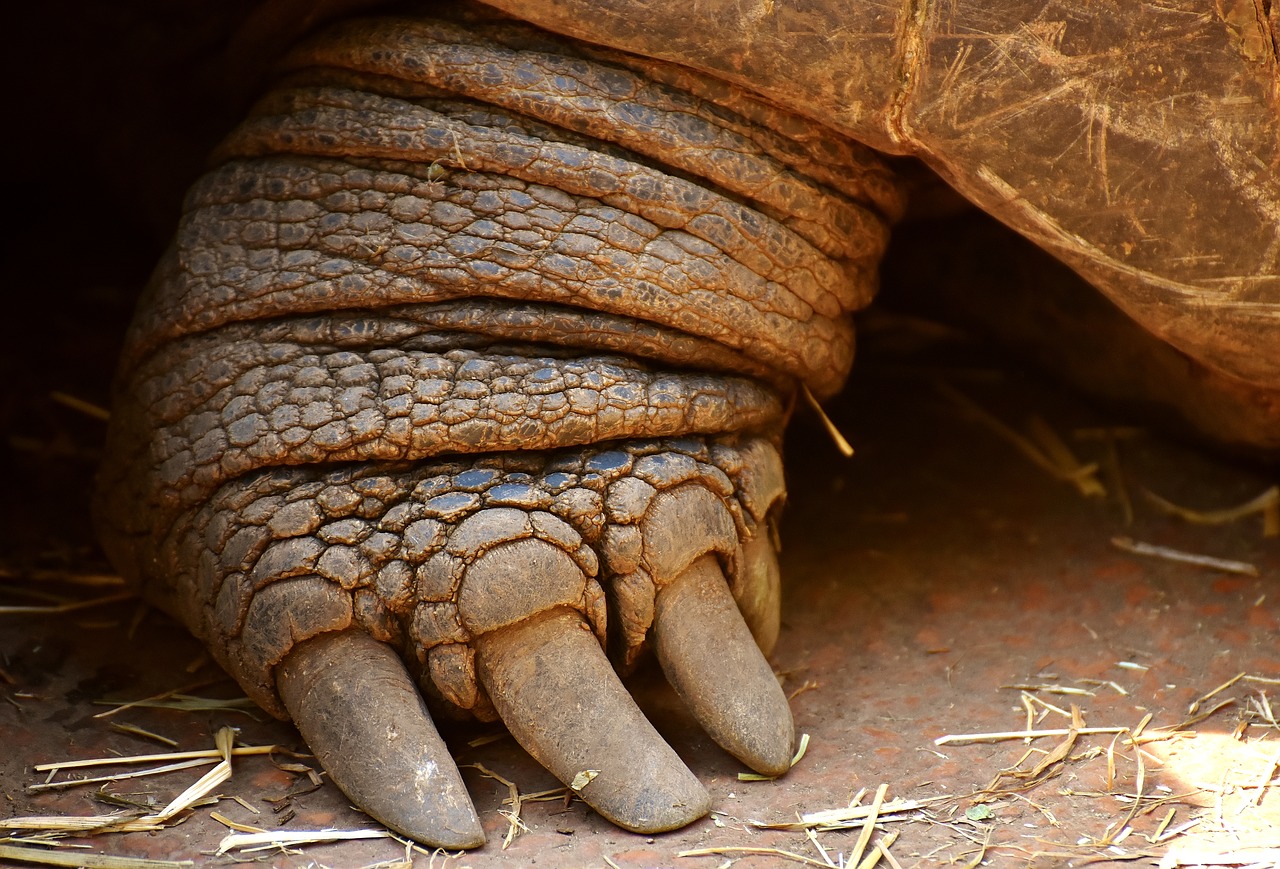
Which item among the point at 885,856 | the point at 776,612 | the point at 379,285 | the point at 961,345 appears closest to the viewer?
the point at 885,856

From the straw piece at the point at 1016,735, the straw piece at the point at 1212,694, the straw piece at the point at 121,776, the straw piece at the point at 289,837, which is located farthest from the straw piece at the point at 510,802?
the straw piece at the point at 1212,694

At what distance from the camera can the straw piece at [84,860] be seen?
163cm

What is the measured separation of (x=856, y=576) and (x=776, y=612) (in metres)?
0.41

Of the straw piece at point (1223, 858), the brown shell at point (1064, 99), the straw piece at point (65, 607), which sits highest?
the brown shell at point (1064, 99)

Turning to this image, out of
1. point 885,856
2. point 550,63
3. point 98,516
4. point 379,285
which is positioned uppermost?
point 550,63

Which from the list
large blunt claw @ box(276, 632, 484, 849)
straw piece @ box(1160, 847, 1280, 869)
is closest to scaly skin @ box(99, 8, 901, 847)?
large blunt claw @ box(276, 632, 484, 849)

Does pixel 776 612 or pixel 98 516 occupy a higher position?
pixel 98 516

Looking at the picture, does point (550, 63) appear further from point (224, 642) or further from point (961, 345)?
point (961, 345)

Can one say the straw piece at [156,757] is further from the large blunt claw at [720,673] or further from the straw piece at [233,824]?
the large blunt claw at [720,673]

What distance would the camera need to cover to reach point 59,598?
235 centimetres

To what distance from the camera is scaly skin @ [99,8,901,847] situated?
1832 mm

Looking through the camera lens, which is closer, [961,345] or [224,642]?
[224,642]

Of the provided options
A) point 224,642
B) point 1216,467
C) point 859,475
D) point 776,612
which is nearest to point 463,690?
point 224,642

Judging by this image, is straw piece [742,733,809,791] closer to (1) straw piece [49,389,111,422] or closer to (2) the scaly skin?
(2) the scaly skin
